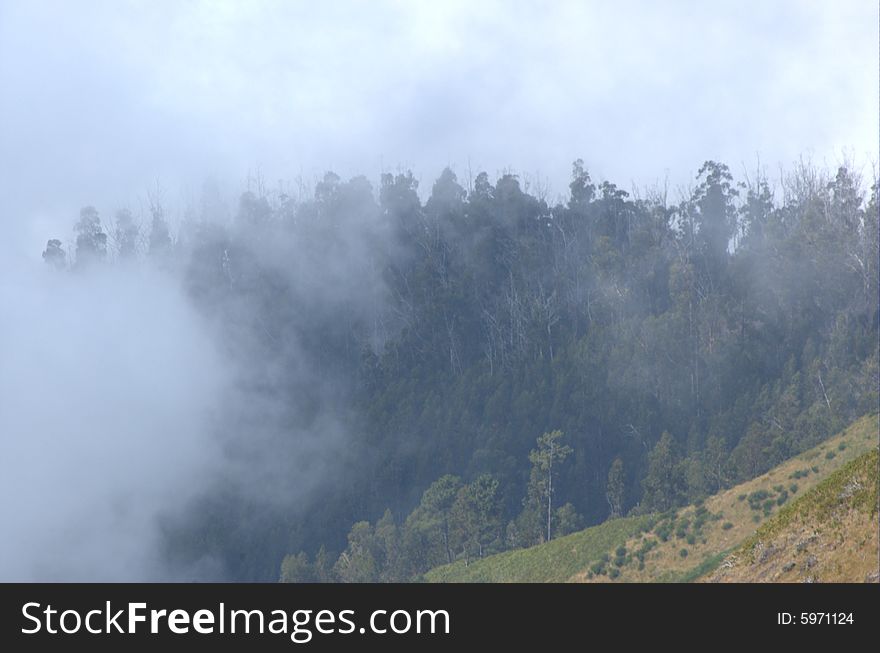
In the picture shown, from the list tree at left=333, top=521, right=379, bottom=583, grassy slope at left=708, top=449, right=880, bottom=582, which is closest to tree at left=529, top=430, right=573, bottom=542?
tree at left=333, top=521, right=379, bottom=583

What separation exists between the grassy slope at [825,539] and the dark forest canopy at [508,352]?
1554 inches

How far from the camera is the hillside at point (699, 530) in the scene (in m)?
51.1

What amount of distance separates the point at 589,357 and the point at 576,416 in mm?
6571

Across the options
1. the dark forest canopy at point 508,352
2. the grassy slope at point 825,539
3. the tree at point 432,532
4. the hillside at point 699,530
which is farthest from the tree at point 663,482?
the grassy slope at point 825,539

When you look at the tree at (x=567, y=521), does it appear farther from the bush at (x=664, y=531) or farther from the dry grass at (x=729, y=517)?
the bush at (x=664, y=531)

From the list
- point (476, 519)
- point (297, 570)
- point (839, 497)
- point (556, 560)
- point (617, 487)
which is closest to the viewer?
point (839, 497)

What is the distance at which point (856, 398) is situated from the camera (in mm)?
73250

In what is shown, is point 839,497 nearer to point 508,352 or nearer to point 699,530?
point 699,530

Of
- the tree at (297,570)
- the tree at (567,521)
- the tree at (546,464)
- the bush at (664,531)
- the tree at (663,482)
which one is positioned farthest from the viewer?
the tree at (297,570)

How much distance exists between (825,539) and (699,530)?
1077 inches

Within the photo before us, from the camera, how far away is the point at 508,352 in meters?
108

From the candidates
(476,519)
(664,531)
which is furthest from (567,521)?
(664,531)
